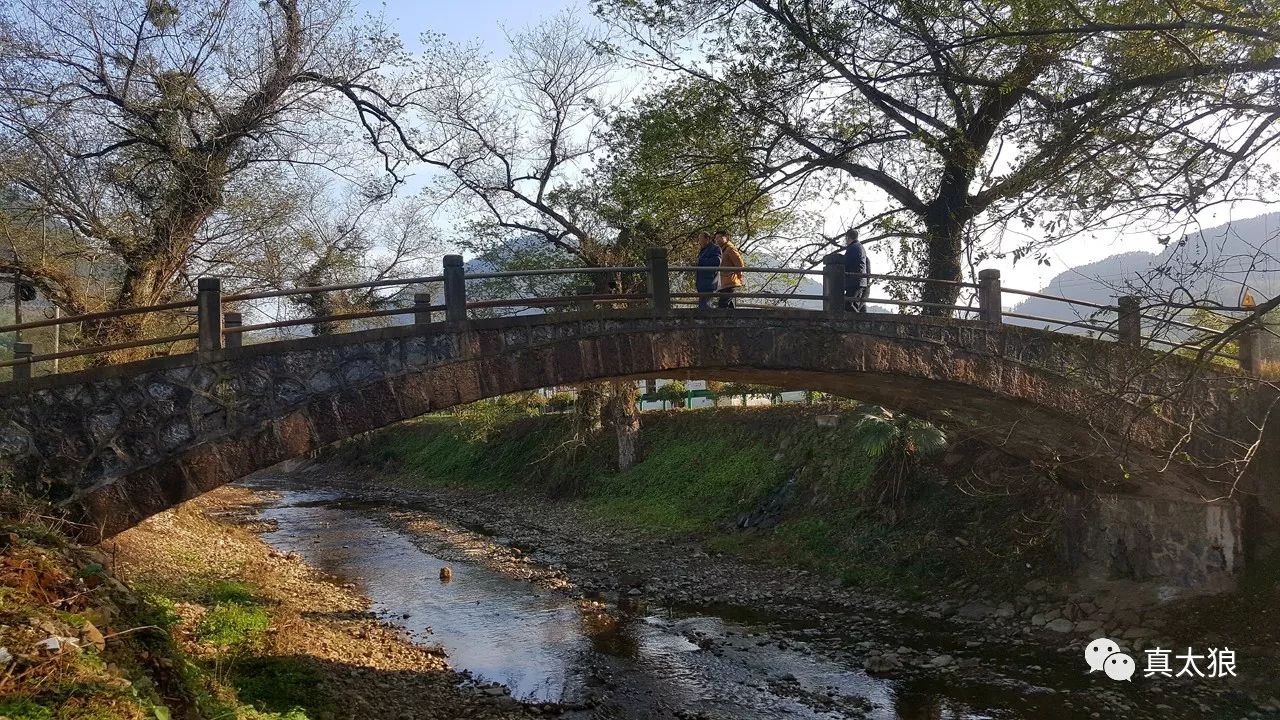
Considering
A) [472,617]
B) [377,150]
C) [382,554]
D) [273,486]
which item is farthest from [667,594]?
[273,486]

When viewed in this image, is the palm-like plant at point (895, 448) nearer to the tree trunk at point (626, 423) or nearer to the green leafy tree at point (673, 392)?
the tree trunk at point (626, 423)

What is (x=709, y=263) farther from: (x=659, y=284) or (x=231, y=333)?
(x=231, y=333)

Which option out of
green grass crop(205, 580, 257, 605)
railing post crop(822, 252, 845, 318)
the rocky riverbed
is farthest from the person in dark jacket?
green grass crop(205, 580, 257, 605)

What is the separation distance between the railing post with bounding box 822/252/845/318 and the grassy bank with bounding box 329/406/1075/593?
3.93 meters

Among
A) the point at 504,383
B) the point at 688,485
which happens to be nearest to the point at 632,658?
the point at 504,383

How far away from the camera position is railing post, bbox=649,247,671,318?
34.8 feet

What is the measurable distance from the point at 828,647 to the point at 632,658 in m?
2.78

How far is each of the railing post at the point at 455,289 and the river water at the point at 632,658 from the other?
180 inches

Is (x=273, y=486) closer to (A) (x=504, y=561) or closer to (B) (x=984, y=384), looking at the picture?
(A) (x=504, y=561)

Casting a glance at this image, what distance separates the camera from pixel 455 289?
9.68 m

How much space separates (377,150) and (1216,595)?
56.0 feet

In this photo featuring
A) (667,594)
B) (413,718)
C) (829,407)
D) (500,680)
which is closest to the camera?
(413,718)

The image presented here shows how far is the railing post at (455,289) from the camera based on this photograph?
9.66 meters

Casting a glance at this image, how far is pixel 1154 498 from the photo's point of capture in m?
13.0
